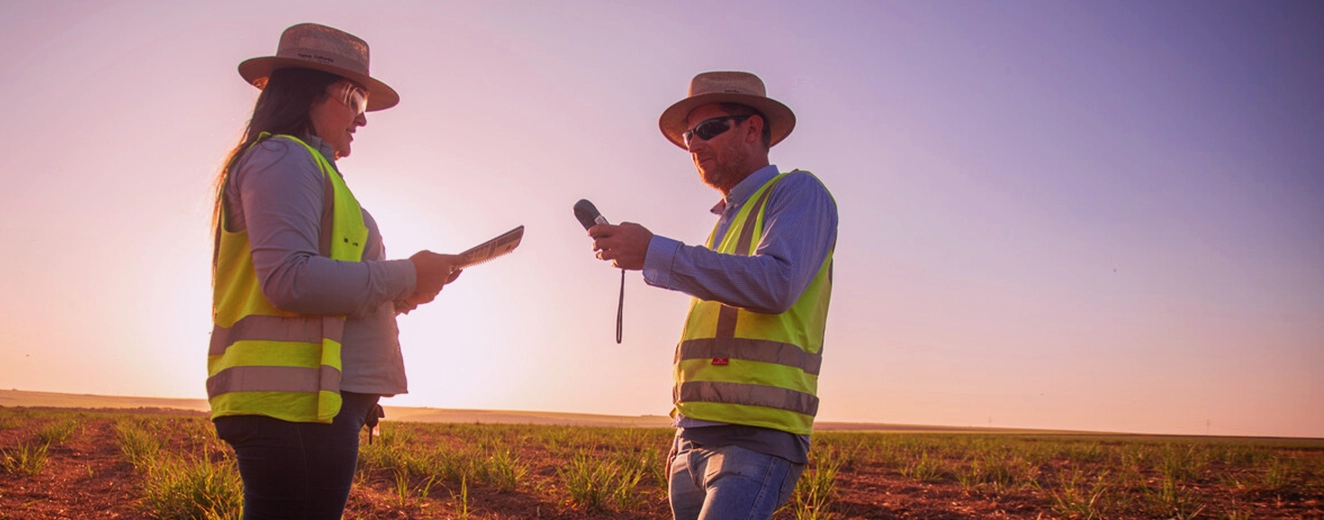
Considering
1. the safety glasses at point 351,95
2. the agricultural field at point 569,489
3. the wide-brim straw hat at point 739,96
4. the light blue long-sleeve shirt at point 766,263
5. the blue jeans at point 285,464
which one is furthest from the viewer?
the agricultural field at point 569,489

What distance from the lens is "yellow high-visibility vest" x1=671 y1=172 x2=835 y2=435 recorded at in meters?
2.17

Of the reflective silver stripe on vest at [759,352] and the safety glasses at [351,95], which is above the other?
the safety glasses at [351,95]

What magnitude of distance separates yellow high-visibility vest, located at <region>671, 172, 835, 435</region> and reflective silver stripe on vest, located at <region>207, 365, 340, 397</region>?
39.3 inches

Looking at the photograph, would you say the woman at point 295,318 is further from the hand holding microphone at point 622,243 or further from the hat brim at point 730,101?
the hat brim at point 730,101

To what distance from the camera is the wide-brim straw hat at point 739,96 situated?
279 centimetres

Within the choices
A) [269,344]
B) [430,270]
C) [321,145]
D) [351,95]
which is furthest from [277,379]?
[351,95]

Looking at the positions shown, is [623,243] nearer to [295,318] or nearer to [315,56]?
[295,318]

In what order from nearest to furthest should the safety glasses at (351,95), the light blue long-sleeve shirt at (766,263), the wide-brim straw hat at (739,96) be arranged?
the light blue long-sleeve shirt at (766,263) < the safety glasses at (351,95) < the wide-brim straw hat at (739,96)

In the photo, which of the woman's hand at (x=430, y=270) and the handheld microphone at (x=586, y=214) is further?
the handheld microphone at (x=586, y=214)

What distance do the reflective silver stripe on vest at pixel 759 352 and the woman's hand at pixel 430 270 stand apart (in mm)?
807

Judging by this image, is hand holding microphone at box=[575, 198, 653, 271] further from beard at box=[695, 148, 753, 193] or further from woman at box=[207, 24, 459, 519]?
beard at box=[695, 148, 753, 193]

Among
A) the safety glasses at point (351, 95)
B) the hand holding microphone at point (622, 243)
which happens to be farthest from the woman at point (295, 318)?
the hand holding microphone at point (622, 243)

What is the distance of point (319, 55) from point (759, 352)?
5.16 feet

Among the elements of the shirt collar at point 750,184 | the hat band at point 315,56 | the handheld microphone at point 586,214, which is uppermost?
the hat band at point 315,56
